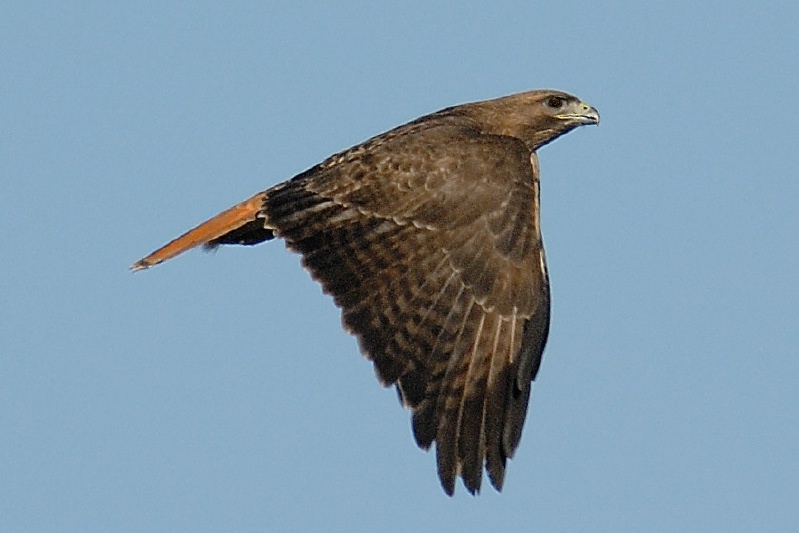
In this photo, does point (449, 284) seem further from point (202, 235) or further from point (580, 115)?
point (580, 115)

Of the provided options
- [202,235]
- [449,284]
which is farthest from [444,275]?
[202,235]

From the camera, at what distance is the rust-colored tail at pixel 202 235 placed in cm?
1161

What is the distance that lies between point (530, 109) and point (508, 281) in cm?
296

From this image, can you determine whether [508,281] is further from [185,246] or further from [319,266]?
[185,246]

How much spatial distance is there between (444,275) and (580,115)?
123 inches

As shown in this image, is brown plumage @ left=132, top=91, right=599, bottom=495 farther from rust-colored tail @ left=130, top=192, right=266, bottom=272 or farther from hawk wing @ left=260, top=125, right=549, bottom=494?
rust-colored tail @ left=130, top=192, right=266, bottom=272

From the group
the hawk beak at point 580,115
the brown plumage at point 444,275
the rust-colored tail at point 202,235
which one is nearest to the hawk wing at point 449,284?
the brown plumage at point 444,275

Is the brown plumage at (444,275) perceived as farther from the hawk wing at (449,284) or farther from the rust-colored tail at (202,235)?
the rust-colored tail at (202,235)

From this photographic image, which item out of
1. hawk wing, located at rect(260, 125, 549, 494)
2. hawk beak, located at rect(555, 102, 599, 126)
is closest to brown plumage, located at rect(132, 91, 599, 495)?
hawk wing, located at rect(260, 125, 549, 494)

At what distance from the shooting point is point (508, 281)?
10352mm

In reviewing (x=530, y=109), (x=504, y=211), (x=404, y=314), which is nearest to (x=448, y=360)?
(x=404, y=314)

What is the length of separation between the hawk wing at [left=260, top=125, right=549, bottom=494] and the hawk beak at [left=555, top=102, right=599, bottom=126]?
2.13m

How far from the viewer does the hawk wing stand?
1012cm

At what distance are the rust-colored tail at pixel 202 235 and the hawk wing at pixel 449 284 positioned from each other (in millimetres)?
711
